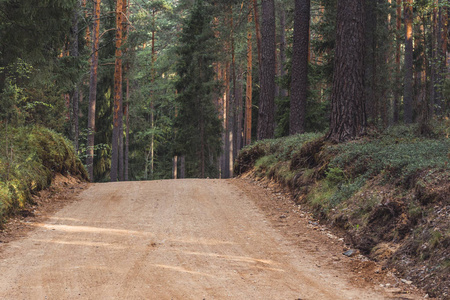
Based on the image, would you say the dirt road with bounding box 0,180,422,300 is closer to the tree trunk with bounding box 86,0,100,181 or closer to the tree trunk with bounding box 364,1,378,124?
the tree trunk with bounding box 364,1,378,124

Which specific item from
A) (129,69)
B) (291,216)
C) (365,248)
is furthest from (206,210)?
(129,69)

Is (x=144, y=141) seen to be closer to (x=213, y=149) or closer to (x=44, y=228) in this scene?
(x=213, y=149)

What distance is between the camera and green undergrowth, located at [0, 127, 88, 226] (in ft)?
29.5

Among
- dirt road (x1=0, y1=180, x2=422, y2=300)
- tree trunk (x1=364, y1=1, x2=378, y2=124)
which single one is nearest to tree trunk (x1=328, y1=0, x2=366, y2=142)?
dirt road (x1=0, y1=180, x2=422, y2=300)

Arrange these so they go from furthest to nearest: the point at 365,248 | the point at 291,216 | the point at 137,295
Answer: the point at 291,216
the point at 365,248
the point at 137,295

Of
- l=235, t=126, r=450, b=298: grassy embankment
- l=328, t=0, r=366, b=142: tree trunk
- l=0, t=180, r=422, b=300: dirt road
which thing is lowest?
l=0, t=180, r=422, b=300: dirt road

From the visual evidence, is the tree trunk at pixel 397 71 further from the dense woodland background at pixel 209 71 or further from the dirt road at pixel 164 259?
the dirt road at pixel 164 259

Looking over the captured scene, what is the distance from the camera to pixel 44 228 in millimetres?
8023

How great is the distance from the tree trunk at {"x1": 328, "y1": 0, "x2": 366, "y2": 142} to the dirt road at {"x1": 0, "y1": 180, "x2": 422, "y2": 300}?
3.26 m

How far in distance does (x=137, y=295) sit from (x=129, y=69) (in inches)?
979

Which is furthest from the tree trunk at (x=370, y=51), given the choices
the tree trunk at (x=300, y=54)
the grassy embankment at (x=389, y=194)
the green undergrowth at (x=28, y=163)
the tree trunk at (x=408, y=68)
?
the green undergrowth at (x=28, y=163)

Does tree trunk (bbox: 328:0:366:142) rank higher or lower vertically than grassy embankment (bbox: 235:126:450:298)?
higher

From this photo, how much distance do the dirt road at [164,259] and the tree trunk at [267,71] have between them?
8890mm

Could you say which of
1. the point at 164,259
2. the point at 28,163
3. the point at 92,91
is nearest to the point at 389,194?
the point at 164,259
